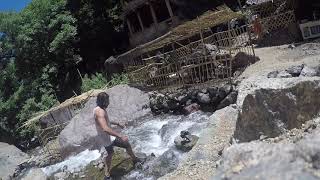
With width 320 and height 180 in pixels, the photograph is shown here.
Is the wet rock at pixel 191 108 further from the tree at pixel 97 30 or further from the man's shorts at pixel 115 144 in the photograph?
the tree at pixel 97 30

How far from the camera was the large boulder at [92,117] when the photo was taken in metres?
15.0

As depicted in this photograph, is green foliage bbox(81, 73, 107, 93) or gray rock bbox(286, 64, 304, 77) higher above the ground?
gray rock bbox(286, 64, 304, 77)

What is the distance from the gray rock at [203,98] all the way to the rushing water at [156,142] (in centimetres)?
46

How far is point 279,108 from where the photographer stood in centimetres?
606

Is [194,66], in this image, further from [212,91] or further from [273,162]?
[273,162]

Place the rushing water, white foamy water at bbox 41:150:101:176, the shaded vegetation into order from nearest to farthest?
the rushing water
white foamy water at bbox 41:150:101:176
the shaded vegetation

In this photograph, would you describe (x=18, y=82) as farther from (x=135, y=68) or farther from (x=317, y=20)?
(x=317, y=20)

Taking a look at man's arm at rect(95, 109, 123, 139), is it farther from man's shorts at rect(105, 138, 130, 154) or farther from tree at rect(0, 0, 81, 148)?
tree at rect(0, 0, 81, 148)

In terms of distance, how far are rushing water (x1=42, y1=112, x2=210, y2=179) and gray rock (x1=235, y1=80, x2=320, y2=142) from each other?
456cm

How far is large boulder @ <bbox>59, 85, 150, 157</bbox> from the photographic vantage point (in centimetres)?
1498

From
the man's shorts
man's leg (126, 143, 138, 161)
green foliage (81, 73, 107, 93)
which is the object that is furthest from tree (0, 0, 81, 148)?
the man's shorts

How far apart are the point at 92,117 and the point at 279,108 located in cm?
1058

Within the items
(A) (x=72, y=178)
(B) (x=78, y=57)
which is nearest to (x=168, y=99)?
(A) (x=72, y=178)

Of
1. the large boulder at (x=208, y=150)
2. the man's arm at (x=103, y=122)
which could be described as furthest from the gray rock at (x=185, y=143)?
the man's arm at (x=103, y=122)
